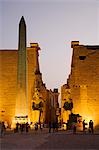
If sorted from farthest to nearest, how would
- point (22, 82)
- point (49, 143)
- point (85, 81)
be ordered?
point (85, 81) → point (22, 82) → point (49, 143)

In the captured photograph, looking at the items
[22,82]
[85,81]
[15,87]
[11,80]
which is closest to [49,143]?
[22,82]

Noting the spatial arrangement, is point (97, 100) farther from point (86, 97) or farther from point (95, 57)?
point (95, 57)

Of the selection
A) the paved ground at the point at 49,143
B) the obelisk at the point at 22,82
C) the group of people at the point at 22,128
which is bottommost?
the paved ground at the point at 49,143

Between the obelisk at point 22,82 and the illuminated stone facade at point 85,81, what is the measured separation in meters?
4.50

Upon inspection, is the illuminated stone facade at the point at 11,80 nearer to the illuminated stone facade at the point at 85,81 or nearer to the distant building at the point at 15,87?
the distant building at the point at 15,87

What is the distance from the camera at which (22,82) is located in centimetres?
1986

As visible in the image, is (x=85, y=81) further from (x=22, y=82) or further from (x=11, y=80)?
(x=22, y=82)

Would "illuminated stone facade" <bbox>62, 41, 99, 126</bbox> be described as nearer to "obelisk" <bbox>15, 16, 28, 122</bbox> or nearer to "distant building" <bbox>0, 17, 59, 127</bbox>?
"distant building" <bbox>0, 17, 59, 127</bbox>

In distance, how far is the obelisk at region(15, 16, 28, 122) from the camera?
19.8 m

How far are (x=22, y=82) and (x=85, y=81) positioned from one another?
5.46 meters

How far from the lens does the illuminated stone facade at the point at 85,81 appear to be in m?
23.0

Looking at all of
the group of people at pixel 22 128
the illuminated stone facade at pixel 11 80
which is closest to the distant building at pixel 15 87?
the illuminated stone facade at pixel 11 80

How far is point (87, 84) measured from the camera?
23.6 metres

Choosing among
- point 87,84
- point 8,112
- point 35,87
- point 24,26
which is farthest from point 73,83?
point 24,26
